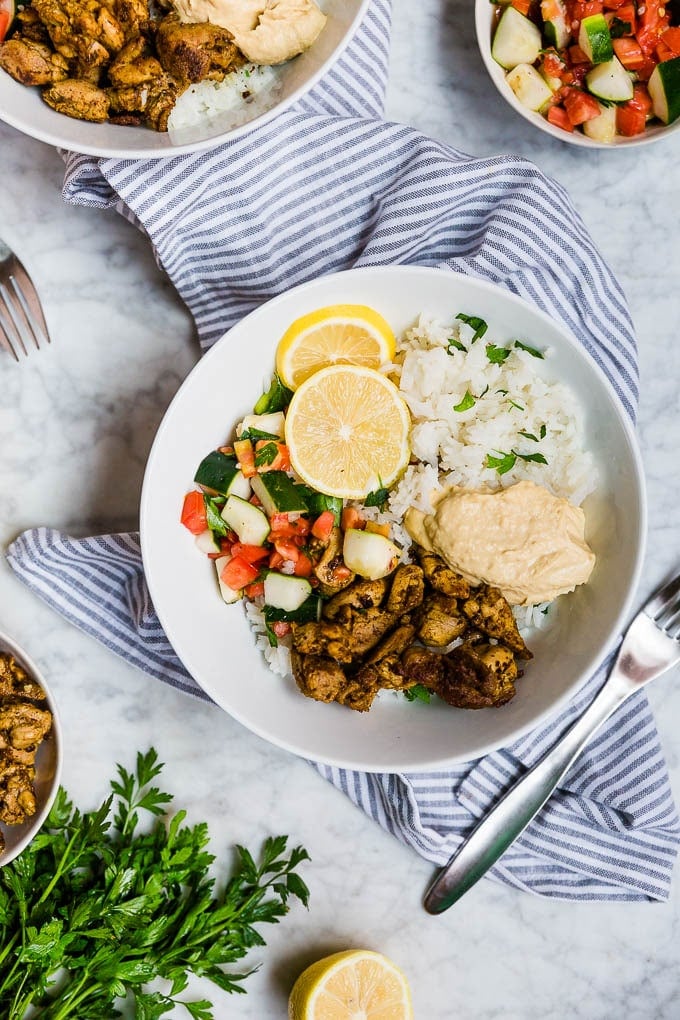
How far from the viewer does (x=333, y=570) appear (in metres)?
2.85

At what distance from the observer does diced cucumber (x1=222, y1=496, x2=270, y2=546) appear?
113 inches

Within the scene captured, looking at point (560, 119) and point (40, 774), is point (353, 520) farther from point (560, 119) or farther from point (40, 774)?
point (560, 119)

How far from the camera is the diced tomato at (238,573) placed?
2.95 m

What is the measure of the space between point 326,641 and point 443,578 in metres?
0.40

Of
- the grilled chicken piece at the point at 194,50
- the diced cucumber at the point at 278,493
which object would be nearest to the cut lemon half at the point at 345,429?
the diced cucumber at the point at 278,493

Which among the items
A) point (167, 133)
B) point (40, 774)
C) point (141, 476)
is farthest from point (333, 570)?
point (167, 133)

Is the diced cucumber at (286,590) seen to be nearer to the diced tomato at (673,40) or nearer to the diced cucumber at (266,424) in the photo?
the diced cucumber at (266,424)

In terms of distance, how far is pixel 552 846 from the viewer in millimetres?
3348

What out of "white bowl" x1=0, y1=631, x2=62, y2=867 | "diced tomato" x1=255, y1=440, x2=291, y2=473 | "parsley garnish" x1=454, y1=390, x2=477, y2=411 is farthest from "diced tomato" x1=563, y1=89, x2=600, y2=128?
"white bowl" x1=0, y1=631, x2=62, y2=867

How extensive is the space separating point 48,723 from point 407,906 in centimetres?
147

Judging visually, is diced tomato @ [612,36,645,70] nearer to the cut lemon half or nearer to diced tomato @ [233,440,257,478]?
the cut lemon half

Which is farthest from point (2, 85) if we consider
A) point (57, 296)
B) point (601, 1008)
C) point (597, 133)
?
point (601, 1008)

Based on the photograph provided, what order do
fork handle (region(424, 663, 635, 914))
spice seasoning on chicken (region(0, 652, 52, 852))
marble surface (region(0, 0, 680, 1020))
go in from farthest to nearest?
marble surface (region(0, 0, 680, 1020)) → fork handle (region(424, 663, 635, 914)) → spice seasoning on chicken (region(0, 652, 52, 852))

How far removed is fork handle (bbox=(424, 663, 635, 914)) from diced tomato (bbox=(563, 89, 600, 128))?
1.90 m
